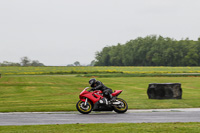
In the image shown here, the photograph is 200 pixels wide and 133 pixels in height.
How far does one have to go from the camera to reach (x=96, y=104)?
52.3 ft

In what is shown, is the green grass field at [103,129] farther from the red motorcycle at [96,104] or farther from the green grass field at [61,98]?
the green grass field at [61,98]

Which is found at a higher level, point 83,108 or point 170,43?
point 170,43

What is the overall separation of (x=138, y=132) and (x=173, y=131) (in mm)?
1117

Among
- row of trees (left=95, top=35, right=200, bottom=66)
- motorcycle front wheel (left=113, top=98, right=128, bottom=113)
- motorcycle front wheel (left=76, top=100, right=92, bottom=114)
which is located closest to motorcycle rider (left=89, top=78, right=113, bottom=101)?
motorcycle front wheel (left=113, top=98, right=128, bottom=113)

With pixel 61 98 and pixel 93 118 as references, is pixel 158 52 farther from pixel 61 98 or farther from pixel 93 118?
pixel 93 118

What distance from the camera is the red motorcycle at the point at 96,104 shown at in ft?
52.3

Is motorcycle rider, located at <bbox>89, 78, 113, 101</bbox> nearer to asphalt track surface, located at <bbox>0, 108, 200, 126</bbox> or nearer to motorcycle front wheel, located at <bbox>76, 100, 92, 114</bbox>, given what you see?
motorcycle front wheel, located at <bbox>76, 100, 92, 114</bbox>

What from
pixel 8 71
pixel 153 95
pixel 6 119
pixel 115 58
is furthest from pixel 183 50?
pixel 6 119

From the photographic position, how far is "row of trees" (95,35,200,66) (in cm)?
14400

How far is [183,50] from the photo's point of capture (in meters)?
150

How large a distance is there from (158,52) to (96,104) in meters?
142

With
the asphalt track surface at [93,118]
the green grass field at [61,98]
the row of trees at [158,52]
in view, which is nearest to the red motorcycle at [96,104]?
the asphalt track surface at [93,118]

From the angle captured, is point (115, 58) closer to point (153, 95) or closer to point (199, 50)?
point (199, 50)

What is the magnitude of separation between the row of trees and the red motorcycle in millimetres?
127640
